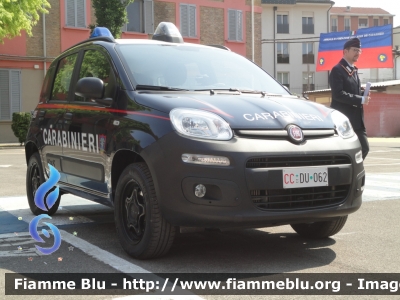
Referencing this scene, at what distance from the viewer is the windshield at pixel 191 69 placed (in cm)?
514

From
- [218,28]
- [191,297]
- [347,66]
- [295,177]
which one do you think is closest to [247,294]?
[191,297]

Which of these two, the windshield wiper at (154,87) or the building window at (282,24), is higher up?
the building window at (282,24)

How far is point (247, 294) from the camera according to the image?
3.71 meters

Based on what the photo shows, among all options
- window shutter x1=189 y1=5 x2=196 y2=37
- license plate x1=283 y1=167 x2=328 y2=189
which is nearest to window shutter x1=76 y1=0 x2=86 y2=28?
window shutter x1=189 y1=5 x2=196 y2=37

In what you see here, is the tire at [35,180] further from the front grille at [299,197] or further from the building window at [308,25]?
the building window at [308,25]

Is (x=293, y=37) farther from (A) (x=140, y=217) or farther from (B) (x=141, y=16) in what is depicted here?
(A) (x=140, y=217)

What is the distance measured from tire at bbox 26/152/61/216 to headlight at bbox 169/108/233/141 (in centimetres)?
264

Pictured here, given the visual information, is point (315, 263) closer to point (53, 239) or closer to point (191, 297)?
point (191, 297)

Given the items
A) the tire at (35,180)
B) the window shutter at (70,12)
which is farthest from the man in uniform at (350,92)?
the window shutter at (70,12)

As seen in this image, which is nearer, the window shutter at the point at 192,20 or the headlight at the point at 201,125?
the headlight at the point at 201,125

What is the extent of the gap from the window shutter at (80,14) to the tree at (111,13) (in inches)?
84.7

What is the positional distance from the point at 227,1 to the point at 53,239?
30.5 metres

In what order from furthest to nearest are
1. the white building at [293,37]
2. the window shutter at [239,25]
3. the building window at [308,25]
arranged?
the building window at [308,25], the white building at [293,37], the window shutter at [239,25]

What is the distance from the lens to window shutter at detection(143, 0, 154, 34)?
103 feet
